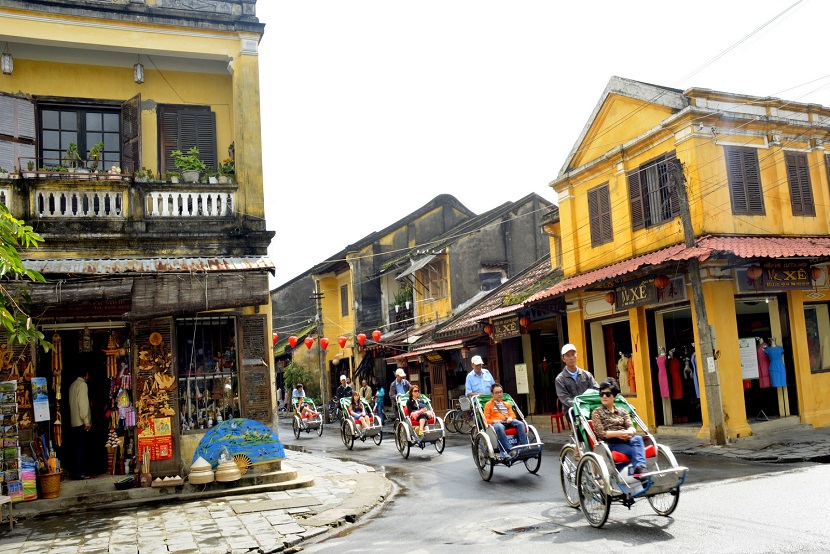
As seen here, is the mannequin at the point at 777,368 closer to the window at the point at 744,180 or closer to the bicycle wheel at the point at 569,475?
the window at the point at 744,180

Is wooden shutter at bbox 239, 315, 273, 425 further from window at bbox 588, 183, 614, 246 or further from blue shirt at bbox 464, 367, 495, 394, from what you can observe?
window at bbox 588, 183, 614, 246

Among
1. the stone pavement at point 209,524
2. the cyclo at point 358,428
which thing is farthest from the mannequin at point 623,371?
the stone pavement at point 209,524

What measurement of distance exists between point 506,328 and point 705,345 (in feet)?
25.1

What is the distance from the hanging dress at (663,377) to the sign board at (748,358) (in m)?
1.66

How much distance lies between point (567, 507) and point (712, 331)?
24.1ft

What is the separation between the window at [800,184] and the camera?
16.8 m

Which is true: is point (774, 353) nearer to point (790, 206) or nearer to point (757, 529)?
point (790, 206)

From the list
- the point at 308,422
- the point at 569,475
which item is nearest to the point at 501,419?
the point at 569,475

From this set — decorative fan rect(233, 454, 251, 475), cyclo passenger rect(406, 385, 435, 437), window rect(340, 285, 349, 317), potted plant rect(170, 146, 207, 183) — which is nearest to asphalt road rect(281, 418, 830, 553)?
decorative fan rect(233, 454, 251, 475)

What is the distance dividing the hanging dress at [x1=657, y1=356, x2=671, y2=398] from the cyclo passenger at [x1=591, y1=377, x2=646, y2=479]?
918cm

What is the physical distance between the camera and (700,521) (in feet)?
23.6

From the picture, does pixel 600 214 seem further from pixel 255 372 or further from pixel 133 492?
pixel 133 492

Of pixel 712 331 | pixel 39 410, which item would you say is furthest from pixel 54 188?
pixel 712 331

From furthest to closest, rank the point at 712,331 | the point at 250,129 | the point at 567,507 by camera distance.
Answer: the point at 712,331
the point at 250,129
the point at 567,507
